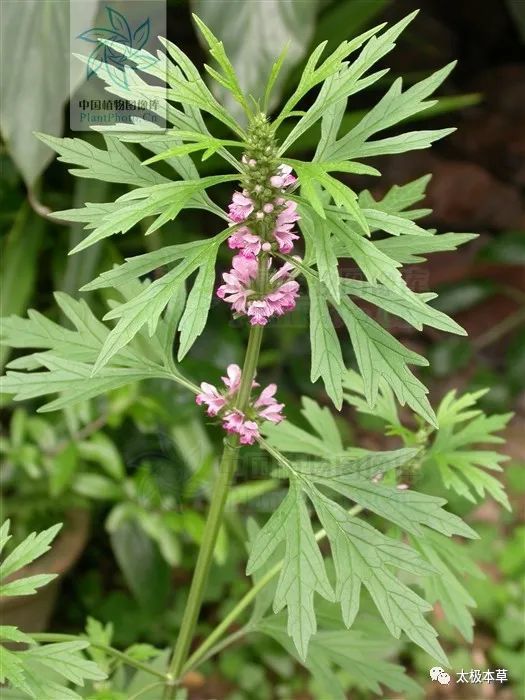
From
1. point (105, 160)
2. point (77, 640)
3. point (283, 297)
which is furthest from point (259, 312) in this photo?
point (77, 640)

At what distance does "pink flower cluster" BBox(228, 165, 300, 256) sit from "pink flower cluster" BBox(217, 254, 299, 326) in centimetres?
2

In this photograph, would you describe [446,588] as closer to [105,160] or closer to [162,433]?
[105,160]

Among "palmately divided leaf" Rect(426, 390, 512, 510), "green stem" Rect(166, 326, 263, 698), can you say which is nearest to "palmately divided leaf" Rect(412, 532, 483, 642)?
"palmately divided leaf" Rect(426, 390, 512, 510)

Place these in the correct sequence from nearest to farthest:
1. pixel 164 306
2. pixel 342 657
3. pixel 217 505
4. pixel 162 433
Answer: pixel 164 306 < pixel 217 505 < pixel 342 657 < pixel 162 433

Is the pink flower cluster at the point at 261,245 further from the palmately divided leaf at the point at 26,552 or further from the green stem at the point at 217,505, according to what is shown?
the palmately divided leaf at the point at 26,552

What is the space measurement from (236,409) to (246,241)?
0.40 feet

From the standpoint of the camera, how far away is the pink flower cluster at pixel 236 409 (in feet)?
1.77

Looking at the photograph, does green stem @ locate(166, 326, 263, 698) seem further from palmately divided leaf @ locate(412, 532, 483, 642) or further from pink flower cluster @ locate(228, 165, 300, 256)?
palmately divided leaf @ locate(412, 532, 483, 642)

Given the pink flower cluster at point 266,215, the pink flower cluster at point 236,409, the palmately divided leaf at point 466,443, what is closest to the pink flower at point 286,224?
the pink flower cluster at point 266,215

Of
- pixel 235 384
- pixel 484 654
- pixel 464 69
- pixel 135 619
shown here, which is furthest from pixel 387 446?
pixel 235 384

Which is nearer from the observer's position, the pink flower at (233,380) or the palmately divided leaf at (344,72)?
the palmately divided leaf at (344,72)

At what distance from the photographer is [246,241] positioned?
49cm

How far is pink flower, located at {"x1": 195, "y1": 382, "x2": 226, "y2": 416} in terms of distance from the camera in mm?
553

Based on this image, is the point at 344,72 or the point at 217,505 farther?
the point at 217,505
